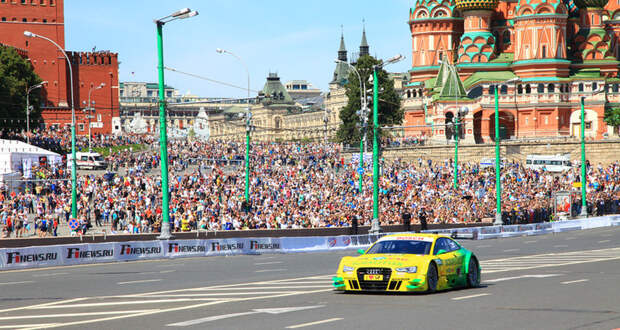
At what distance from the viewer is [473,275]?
1853cm

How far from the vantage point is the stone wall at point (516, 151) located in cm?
8350

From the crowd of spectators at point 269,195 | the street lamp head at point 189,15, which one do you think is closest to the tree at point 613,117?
the crowd of spectators at point 269,195

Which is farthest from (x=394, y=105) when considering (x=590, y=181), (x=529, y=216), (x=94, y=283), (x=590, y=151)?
(x=94, y=283)

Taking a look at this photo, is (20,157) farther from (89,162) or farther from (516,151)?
(516,151)

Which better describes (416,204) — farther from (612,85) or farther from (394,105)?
(612,85)

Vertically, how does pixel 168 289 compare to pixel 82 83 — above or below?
below

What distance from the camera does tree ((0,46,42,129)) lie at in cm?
7406

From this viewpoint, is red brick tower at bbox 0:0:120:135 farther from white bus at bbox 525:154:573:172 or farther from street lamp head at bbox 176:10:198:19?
street lamp head at bbox 176:10:198:19

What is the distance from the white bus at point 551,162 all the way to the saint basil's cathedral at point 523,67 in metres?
13.2

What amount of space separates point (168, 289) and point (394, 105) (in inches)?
2980

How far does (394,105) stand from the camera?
93.4 meters

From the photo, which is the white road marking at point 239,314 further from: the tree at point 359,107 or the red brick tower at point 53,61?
the red brick tower at point 53,61

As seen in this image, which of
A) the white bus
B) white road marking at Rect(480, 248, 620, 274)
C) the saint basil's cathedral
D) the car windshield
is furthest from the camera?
the saint basil's cathedral

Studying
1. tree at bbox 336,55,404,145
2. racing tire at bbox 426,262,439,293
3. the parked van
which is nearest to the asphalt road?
racing tire at bbox 426,262,439,293
